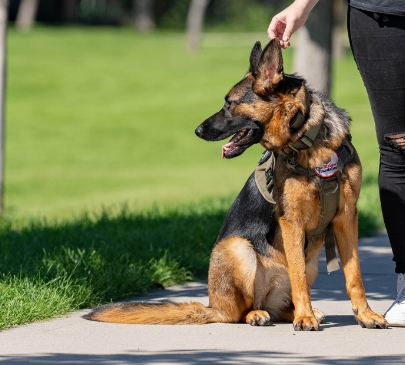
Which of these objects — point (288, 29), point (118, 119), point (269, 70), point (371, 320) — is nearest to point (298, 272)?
point (371, 320)

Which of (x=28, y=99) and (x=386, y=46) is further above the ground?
(x=386, y=46)

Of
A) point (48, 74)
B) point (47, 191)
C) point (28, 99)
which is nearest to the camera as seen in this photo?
point (47, 191)

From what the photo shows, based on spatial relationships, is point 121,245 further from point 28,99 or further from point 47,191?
point 28,99

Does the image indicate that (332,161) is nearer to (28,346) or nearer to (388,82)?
(388,82)

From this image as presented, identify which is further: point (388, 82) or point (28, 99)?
point (28, 99)

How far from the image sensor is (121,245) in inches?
256

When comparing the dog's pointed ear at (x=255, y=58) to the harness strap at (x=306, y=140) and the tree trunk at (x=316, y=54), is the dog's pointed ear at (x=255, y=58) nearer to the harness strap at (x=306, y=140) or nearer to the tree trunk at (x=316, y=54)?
the harness strap at (x=306, y=140)

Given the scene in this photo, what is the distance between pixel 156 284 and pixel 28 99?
25001mm

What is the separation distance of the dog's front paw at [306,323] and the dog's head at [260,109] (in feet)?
3.01

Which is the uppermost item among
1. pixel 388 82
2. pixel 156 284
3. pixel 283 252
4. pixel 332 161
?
pixel 388 82

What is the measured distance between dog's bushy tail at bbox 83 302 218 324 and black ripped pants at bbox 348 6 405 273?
1.15 meters

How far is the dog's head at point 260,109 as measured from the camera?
4555 mm

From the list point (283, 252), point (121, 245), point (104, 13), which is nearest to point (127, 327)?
point (283, 252)

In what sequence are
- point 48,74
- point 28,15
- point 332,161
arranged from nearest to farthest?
point 332,161, point 48,74, point 28,15
